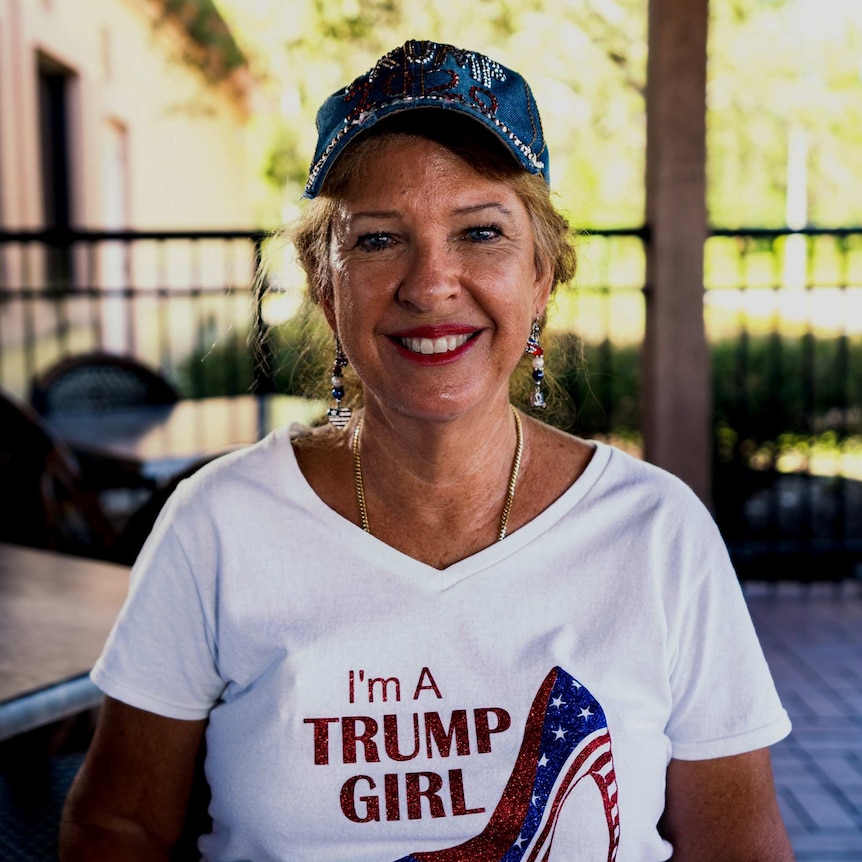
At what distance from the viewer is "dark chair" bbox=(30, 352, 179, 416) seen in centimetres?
409

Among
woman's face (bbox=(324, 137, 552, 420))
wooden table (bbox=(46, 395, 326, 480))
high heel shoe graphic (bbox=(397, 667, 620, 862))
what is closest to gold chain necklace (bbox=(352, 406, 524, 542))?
woman's face (bbox=(324, 137, 552, 420))

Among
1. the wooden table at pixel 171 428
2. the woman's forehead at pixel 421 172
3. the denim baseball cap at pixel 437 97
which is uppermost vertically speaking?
the denim baseball cap at pixel 437 97

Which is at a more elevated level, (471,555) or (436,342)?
(436,342)

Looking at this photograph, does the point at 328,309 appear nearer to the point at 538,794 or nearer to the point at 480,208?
the point at 480,208

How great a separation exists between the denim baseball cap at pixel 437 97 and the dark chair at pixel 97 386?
9.82ft

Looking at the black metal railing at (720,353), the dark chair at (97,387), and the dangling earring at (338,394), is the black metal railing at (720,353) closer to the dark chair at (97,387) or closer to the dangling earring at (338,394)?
the dangling earring at (338,394)

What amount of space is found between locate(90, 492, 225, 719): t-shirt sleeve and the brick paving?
1.85 m

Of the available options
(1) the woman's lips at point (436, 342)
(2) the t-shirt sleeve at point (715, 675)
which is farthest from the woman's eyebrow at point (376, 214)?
(2) the t-shirt sleeve at point (715, 675)

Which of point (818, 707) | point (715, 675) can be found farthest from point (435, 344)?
point (818, 707)

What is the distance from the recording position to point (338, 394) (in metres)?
1.54

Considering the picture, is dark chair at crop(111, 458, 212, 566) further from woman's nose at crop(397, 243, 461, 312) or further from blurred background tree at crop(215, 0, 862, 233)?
blurred background tree at crop(215, 0, 862, 233)

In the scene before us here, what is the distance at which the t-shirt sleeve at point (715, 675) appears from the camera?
4.34ft

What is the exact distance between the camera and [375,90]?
51.4 inches

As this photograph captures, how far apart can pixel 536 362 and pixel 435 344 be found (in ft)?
0.88
